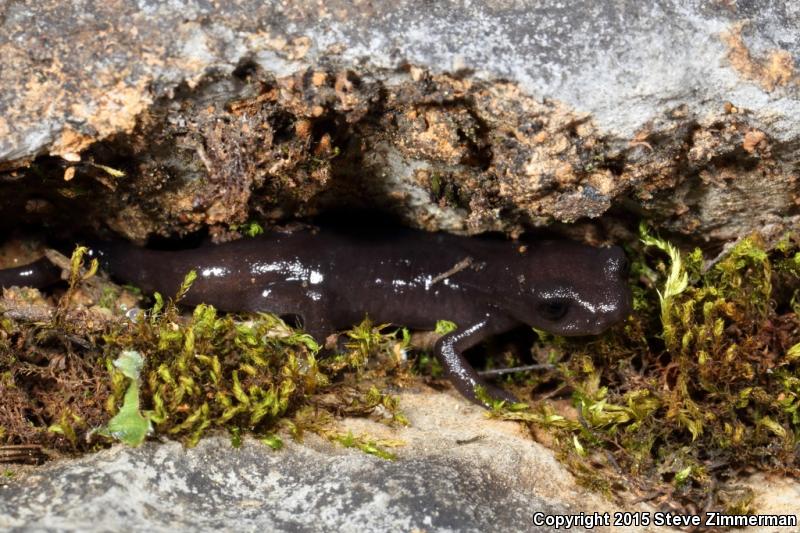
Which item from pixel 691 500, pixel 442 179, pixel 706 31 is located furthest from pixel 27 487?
pixel 706 31

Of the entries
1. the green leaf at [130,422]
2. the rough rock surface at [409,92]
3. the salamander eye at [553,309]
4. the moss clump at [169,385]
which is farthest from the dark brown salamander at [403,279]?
the green leaf at [130,422]

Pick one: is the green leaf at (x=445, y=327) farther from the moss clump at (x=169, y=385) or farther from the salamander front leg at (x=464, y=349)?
the moss clump at (x=169, y=385)

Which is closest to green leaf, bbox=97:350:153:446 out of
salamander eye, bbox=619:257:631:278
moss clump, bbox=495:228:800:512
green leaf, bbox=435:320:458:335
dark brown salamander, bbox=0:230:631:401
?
dark brown salamander, bbox=0:230:631:401

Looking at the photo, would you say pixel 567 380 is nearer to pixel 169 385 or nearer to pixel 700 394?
pixel 700 394

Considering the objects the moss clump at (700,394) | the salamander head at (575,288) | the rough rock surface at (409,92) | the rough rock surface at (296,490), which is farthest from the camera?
the salamander head at (575,288)

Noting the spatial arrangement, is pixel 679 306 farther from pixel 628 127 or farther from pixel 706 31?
pixel 706 31

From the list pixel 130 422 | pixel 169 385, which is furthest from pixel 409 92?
pixel 130 422
